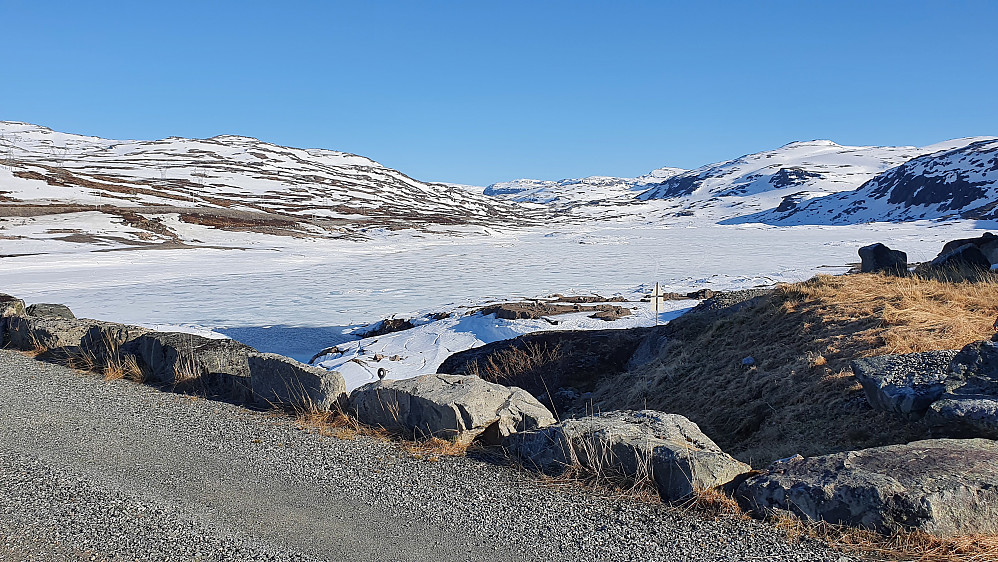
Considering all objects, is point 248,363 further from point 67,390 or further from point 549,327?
point 549,327

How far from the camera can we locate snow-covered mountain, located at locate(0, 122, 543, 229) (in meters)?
67.9

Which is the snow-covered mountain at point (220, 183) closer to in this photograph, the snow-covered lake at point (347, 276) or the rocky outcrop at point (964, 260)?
the snow-covered lake at point (347, 276)

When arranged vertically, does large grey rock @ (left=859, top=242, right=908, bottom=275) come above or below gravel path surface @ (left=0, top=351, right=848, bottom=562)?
above

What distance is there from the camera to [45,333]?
8164 mm

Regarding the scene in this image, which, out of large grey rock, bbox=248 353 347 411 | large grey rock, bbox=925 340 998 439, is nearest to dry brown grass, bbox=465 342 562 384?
large grey rock, bbox=248 353 347 411

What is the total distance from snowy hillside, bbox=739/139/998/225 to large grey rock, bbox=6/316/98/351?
114 metres

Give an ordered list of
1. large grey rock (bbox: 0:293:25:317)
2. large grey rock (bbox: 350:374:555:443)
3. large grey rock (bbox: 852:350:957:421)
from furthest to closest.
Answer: large grey rock (bbox: 0:293:25:317) < large grey rock (bbox: 350:374:555:443) < large grey rock (bbox: 852:350:957:421)

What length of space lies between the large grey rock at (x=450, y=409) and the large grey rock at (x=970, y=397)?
9.48 ft

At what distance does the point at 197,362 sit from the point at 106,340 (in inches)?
70.7

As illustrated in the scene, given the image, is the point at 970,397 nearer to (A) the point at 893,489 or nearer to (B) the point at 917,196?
(A) the point at 893,489

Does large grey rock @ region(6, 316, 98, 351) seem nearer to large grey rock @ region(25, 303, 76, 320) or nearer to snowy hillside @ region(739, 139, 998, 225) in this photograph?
large grey rock @ region(25, 303, 76, 320)

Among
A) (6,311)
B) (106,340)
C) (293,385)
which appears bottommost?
(293,385)

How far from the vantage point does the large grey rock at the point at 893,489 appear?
11.0 ft

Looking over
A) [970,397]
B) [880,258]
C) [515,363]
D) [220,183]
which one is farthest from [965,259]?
[220,183]
